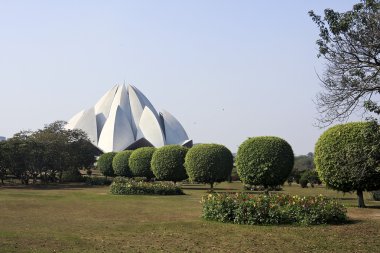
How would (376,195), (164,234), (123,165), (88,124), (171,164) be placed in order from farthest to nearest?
(88,124)
(123,165)
(171,164)
(376,195)
(164,234)

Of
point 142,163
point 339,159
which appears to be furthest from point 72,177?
point 339,159

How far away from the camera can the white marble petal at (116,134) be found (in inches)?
2950

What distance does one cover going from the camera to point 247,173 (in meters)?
26.4

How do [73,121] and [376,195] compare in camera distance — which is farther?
[73,121]

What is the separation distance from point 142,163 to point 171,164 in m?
6.87

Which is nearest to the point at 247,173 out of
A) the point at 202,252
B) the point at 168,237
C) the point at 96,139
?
the point at 168,237

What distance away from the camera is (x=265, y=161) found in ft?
85.1

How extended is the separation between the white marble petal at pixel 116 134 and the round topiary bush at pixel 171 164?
3878 centimetres

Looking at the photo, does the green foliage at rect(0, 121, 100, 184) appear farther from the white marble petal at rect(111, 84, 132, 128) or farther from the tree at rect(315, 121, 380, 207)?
the tree at rect(315, 121, 380, 207)

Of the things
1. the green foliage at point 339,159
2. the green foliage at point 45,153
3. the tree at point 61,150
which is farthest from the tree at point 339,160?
the tree at point 61,150

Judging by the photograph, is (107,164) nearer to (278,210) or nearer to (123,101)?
(123,101)

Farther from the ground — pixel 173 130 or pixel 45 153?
pixel 173 130

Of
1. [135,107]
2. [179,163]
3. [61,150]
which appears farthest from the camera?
[135,107]

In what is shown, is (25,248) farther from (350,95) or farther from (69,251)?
(350,95)
